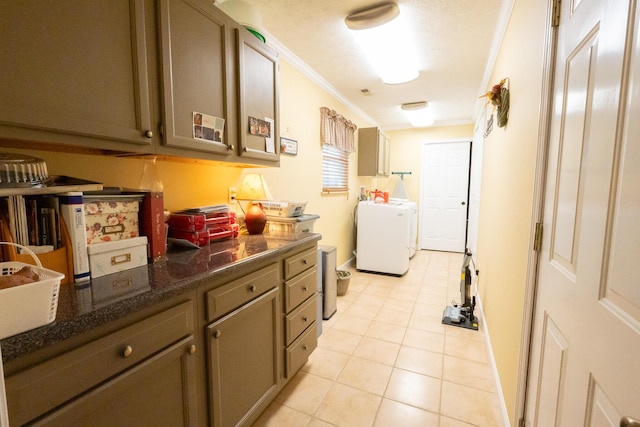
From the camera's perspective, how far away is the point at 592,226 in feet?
2.51

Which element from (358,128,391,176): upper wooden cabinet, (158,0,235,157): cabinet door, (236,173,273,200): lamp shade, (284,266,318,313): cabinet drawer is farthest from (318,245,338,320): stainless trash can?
(358,128,391,176): upper wooden cabinet

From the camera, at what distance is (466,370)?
1.97m

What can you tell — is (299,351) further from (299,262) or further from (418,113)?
(418,113)

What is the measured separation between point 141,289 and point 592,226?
1.37 meters

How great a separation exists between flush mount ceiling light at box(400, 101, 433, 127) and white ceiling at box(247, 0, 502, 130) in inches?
4.7

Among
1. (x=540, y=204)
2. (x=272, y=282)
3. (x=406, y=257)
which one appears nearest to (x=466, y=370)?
(x=540, y=204)

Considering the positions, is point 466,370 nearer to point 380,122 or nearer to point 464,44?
point 464,44

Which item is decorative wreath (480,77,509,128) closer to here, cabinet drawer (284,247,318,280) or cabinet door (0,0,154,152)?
cabinet drawer (284,247,318,280)

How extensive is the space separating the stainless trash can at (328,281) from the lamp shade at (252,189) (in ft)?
3.00

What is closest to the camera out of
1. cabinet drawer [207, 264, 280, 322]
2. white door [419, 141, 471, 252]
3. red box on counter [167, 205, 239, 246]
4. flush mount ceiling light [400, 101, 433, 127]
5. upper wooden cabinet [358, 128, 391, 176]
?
cabinet drawer [207, 264, 280, 322]

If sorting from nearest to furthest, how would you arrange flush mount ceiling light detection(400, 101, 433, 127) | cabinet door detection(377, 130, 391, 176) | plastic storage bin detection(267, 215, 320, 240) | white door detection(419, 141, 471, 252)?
1. plastic storage bin detection(267, 215, 320, 240)
2. flush mount ceiling light detection(400, 101, 433, 127)
3. cabinet door detection(377, 130, 391, 176)
4. white door detection(419, 141, 471, 252)

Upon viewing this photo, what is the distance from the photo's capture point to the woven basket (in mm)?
641

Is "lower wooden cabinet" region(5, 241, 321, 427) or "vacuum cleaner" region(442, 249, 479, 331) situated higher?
"lower wooden cabinet" region(5, 241, 321, 427)

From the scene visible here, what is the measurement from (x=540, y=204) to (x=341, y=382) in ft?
5.09
